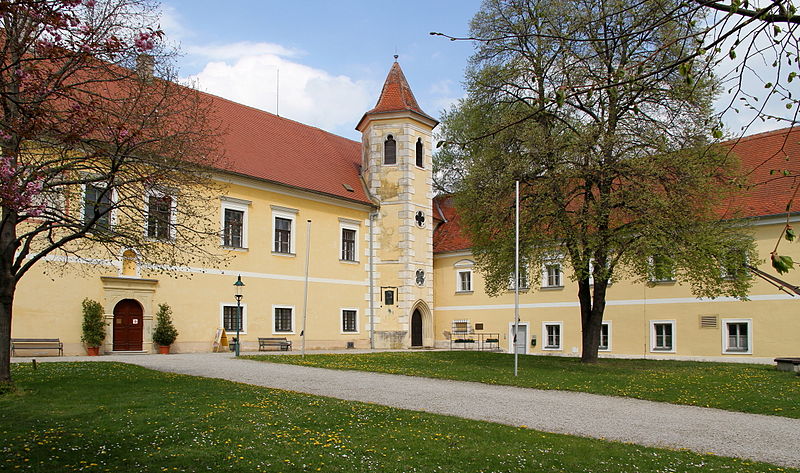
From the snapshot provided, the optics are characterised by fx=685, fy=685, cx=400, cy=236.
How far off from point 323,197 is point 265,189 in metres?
3.25

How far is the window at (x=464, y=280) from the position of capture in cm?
3519

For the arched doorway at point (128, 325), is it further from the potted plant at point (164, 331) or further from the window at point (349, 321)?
the window at point (349, 321)

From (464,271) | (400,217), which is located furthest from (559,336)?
(400,217)

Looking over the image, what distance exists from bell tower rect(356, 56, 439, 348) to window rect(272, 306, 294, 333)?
479 centimetres

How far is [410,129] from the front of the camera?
34.0 metres

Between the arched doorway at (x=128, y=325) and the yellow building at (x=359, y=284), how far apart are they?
0.04 m

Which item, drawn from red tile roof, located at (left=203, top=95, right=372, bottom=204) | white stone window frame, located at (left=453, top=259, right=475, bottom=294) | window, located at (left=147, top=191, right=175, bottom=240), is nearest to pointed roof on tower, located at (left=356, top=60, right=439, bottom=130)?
red tile roof, located at (left=203, top=95, right=372, bottom=204)

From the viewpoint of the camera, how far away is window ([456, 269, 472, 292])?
35188mm

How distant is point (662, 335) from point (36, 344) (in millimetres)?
22963

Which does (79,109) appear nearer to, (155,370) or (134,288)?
(155,370)

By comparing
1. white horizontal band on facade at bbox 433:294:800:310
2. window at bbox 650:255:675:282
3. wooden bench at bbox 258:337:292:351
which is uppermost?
window at bbox 650:255:675:282

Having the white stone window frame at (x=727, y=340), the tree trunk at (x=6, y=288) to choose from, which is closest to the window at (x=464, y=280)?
the white stone window frame at (x=727, y=340)

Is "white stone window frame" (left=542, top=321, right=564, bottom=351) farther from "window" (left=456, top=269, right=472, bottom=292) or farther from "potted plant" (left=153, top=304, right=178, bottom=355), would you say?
"potted plant" (left=153, top=304, right=178, bottom=355)

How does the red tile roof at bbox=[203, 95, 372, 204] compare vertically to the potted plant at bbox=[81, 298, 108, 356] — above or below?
above
